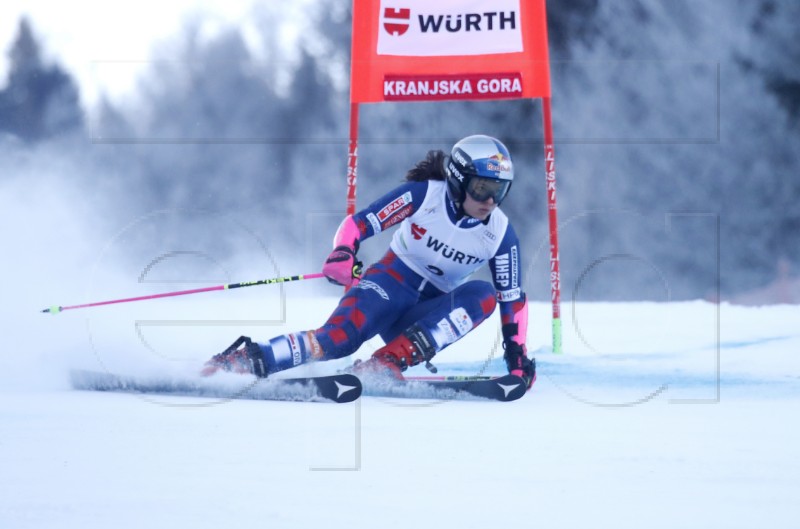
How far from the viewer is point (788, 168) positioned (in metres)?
13.0

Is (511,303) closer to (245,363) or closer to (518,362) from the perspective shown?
(518,362)

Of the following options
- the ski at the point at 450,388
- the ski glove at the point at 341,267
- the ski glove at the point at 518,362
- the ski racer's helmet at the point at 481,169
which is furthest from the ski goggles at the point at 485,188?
the ski at the point at 450,388

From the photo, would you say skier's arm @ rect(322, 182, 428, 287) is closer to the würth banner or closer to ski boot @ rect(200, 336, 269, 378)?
ski boot @ rect(200, 336, 269, 378)

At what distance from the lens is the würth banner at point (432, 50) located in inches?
233

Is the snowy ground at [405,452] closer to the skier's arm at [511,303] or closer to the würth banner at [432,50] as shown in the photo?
the skier's arm at [511,303]

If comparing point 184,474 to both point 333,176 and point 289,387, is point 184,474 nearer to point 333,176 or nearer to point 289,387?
point 289,387

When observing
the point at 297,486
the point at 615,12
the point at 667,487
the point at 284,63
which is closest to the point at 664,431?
the point at 667,487

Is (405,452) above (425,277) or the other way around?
the other way around

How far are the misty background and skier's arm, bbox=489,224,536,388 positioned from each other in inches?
256

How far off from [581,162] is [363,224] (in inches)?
363

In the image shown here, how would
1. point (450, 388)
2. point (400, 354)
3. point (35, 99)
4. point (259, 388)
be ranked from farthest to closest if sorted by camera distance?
point (35, 99)
point (400, 354)
point (450, 388)
point (259, 388)

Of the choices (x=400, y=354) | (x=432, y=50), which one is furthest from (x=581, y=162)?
(x=400, y=354)

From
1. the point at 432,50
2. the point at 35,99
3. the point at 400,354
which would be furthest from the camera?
the point at 35,99

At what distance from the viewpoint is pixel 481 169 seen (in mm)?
4754
